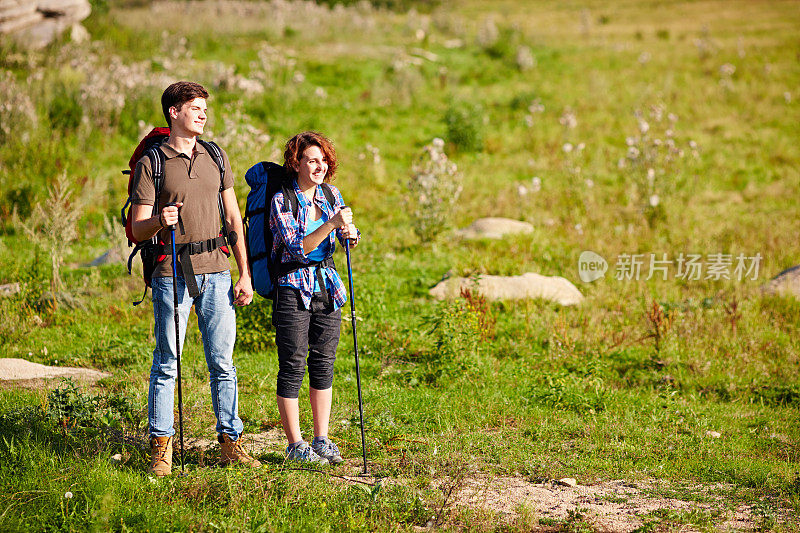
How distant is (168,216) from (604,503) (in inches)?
126

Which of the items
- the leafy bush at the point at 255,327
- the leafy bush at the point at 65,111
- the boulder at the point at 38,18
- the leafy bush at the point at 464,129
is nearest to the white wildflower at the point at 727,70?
the leafy bush at the point at 464,129

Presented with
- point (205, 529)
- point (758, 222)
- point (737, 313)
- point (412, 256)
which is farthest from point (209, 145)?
A: point (758, 222)

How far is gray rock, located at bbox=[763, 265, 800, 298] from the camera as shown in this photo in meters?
8.74

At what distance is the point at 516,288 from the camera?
8.46 metres

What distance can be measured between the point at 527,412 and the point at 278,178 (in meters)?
3.06

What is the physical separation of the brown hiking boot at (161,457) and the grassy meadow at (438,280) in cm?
11

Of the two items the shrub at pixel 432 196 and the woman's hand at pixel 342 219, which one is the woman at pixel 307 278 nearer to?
the woman's hand at pixel 342 219

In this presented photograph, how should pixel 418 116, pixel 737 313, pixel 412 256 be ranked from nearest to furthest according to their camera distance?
1. pixel 737 313
2. pixel 412 256
3. pixel 418 116

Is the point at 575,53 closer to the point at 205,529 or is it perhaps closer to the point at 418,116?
the point at 418,116

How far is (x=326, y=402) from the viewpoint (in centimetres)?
446

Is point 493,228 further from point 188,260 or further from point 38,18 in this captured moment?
point 38,18

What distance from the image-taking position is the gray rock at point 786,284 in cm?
874

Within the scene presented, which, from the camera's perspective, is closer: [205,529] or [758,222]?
[205,529]

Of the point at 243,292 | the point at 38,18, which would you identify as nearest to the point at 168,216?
the point at 243,292
